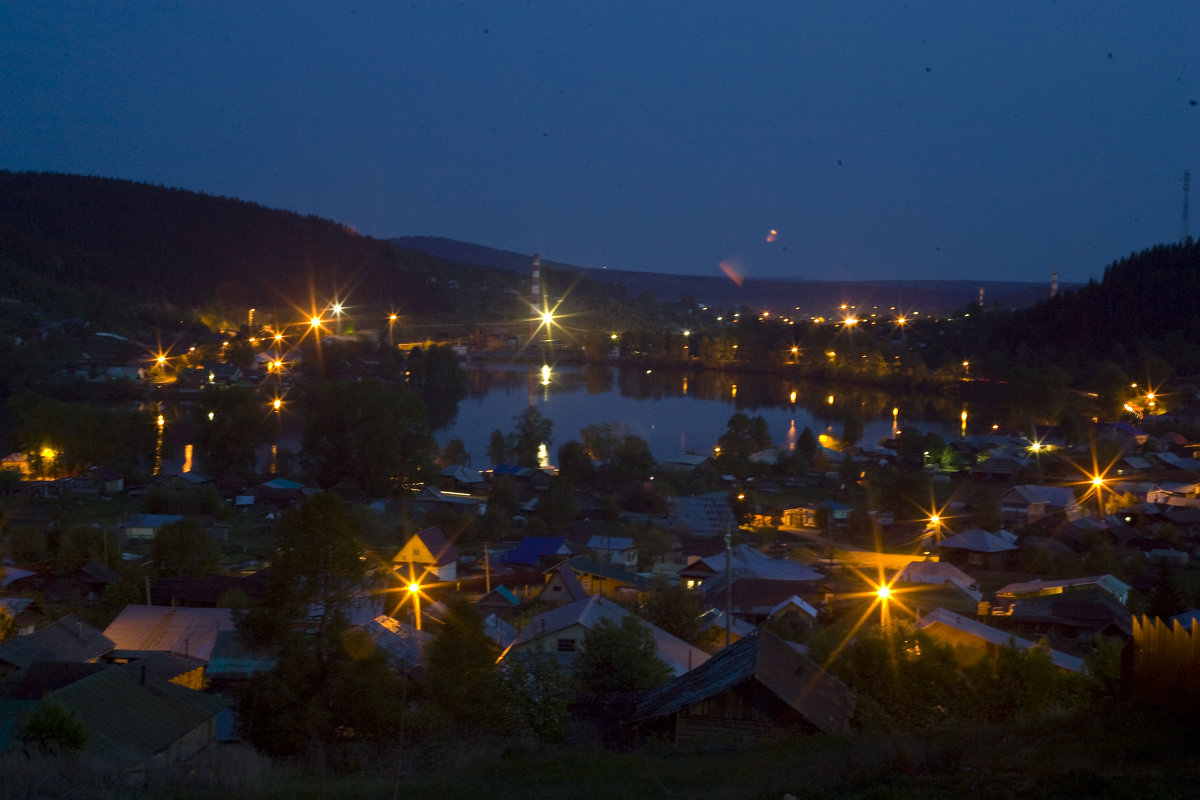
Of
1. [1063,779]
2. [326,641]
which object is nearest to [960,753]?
[1063,779]

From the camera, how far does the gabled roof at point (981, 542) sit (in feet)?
16.3

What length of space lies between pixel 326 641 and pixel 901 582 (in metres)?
3.06

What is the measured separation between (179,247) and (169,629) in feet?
70.4

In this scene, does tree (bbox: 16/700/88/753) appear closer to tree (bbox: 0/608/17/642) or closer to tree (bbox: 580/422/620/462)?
tree (bbox: 0/608/17/642)

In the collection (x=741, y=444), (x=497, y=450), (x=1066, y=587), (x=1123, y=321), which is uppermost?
(x=1123, y=321)

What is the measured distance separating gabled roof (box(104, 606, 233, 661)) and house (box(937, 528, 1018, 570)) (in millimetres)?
3471

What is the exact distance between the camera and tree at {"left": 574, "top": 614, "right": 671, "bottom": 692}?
224cm

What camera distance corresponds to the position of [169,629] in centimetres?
320

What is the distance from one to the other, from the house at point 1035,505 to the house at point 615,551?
2.34 metres

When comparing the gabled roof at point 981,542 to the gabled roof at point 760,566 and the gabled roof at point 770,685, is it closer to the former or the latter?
the gabled roof at point 760,566

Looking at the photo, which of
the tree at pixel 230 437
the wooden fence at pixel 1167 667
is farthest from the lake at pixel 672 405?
the wooden fence at pixel 1167 667

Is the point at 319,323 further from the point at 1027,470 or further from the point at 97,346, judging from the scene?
the point at 1027,470

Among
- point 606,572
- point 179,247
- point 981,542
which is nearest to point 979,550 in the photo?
point 981,542

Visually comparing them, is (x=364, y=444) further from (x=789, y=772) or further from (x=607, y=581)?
(x=789, y=772)
